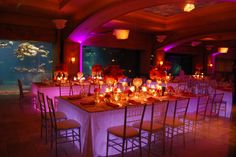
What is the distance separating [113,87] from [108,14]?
3057mm

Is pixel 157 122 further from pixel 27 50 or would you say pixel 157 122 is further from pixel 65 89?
pixel 27 50

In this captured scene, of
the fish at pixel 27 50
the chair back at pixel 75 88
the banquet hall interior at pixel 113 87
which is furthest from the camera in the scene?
the fish at pixel 27 50

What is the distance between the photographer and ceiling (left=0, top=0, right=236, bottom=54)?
268 inches

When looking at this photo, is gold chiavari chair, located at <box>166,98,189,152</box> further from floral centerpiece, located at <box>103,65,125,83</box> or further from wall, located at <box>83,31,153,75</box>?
wall, located at <box>83,31,153,75</box>

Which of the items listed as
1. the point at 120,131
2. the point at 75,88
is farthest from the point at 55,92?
the point at 120,131

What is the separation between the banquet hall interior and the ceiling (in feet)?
0.13

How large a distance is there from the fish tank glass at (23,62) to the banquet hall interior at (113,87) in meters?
0.08

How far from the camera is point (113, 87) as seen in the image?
4938 millimetres

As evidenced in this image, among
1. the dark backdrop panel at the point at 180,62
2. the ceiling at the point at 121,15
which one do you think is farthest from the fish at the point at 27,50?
the dark backdrop panel at the point at 180,62

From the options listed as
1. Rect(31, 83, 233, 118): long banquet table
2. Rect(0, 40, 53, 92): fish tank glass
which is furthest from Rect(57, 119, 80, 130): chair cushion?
Rect(0, 40, 53, 92): fish tank glass

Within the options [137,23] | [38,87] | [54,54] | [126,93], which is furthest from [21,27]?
[126,93]

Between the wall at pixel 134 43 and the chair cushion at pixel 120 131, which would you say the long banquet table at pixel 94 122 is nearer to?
the chair cushion at pixel 120 131

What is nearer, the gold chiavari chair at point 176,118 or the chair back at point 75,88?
the gold chiavari chair at point 176,118

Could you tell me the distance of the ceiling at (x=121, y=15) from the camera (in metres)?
6.80
